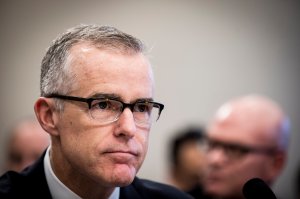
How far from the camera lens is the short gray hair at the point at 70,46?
2.52 m

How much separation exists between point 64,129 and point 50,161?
0.27 m

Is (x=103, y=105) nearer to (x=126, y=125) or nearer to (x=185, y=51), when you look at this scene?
(x=126, y=125)

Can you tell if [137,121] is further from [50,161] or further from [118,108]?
[50,161]

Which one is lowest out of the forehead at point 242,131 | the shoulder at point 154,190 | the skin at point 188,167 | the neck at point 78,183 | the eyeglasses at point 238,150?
the skin at point 188,167

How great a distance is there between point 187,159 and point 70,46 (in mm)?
3543

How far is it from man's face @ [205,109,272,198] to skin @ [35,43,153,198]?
5.57 feet

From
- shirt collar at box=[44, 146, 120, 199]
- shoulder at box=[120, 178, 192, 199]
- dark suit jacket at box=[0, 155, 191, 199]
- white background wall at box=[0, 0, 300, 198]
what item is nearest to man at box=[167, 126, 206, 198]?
white background wall at box=[0, 0, 300, 198]

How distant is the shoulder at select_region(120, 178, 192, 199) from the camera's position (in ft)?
9.39

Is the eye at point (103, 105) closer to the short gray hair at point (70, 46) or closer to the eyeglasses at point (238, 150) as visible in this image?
the short gray hair at point (70, 46)

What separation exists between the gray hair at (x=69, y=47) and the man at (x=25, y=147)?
216 cm

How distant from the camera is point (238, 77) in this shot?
782cm

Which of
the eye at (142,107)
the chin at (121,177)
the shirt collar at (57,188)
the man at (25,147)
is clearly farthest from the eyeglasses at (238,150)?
the chin at (121,177)

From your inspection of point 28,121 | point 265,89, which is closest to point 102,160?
point 28,121

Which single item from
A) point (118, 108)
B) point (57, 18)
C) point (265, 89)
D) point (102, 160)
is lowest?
point (265, 89)
